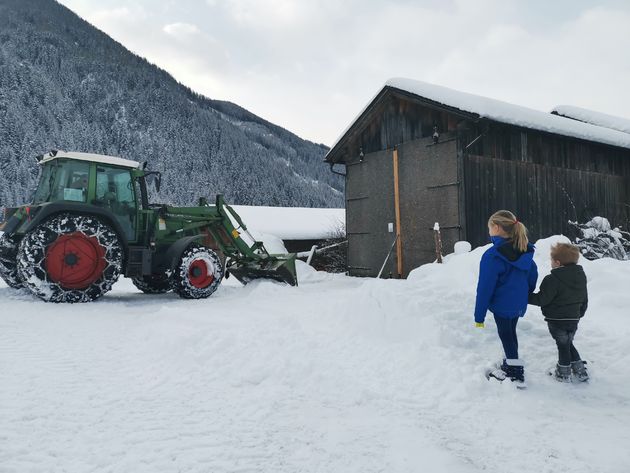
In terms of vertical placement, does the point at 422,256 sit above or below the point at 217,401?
above

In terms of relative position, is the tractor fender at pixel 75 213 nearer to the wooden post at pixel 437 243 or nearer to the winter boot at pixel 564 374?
the wooden post at pixel 437 243

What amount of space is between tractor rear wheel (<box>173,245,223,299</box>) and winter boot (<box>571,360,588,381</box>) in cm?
589

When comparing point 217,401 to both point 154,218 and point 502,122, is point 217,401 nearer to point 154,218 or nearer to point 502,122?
point 154,218

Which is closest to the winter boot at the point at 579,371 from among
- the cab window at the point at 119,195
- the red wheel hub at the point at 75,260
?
the red wheel hub at the point at 75,260

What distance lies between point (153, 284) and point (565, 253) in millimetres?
7863

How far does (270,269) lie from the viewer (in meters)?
9.59

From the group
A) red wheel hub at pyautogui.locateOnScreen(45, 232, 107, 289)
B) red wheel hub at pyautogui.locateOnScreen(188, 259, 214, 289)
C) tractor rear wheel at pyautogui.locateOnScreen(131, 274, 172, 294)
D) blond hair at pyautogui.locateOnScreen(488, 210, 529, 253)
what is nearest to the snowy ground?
red wheel hub at pyautogui.locateOnScreen(45, 232, 107, 289)

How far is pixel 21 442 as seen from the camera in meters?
2.59

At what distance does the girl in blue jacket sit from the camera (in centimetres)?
394

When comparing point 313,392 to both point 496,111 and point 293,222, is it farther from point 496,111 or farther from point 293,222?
point 293,222

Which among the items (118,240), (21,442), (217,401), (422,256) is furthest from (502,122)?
(21,442)

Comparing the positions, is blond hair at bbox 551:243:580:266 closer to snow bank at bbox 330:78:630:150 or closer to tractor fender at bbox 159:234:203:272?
tractor fender at bbox 159:234:203:272

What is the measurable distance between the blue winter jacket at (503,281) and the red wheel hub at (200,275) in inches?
213

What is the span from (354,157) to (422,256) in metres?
4.00
